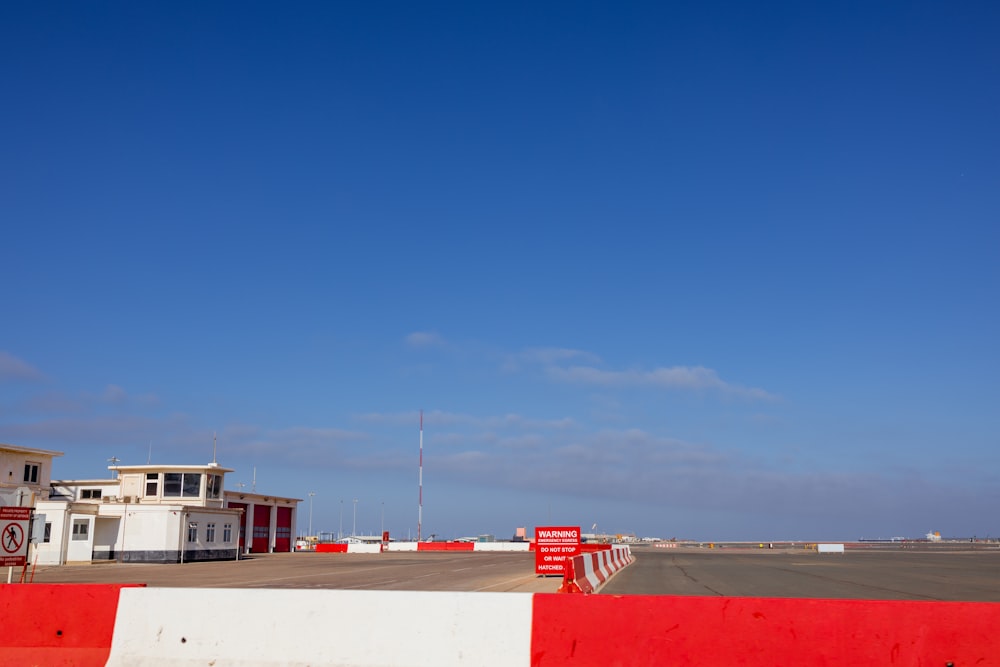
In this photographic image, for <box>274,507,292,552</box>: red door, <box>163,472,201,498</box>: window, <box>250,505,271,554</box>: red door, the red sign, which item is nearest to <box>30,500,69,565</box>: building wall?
<box>163,472,201,498</box>: window

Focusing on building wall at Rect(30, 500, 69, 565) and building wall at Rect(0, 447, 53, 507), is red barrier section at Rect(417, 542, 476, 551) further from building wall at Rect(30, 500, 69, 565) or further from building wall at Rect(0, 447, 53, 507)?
building wall at Rect(30, 500, 69, 565)

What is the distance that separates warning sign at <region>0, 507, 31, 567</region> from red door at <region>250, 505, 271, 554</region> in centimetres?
5371

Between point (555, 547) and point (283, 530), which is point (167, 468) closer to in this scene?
point (283, 530)

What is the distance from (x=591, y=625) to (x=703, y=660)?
0.99m

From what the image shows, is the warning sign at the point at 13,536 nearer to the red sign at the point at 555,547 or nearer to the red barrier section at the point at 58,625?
the red barrier section at the point at 58,625

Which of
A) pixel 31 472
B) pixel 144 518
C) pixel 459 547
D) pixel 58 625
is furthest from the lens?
pixel 459 547

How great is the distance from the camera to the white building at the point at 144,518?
43312 millimetres

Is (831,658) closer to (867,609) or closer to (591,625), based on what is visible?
(867,609)

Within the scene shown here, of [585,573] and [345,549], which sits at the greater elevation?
[585,573]

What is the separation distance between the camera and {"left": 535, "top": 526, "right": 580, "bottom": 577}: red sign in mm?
30266

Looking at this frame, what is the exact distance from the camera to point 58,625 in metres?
8.32

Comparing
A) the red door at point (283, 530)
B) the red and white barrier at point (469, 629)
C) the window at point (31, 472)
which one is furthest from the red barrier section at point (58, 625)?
the red door at point (283, 530)

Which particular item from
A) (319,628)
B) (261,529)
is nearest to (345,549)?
(261,529)

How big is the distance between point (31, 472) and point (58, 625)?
49267mm
